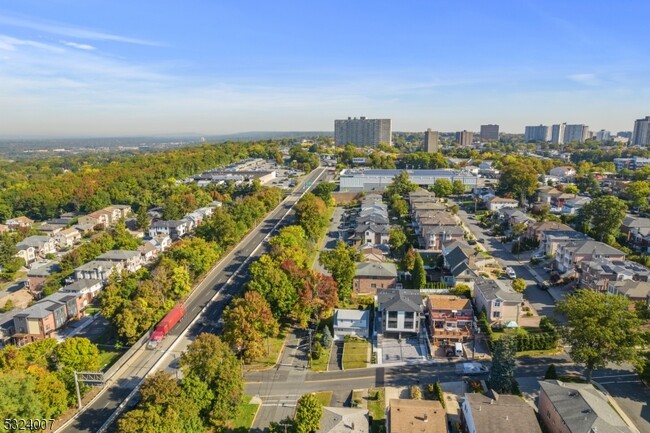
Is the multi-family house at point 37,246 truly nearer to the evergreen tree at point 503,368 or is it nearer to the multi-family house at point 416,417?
the multi-family house at point 416,417

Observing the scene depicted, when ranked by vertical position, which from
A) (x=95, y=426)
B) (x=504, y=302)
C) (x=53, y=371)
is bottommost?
(x=95, y=426)

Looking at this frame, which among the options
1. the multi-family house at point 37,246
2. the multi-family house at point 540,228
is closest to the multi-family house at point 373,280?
the multi-family house at point 540,228

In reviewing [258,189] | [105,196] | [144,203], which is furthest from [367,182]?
[105,196]

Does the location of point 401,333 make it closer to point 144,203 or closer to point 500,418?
point 500,418

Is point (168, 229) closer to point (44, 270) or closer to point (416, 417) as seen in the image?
point (44, 270)

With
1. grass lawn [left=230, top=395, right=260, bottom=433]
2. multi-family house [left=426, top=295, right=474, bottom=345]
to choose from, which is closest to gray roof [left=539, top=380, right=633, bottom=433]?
multi-family house [left=426, top=295, right=474, bottom=345]

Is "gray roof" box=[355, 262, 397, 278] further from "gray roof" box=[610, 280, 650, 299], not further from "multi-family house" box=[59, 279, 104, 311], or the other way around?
"multi-family house" box=[59, 279, 104, 311]
